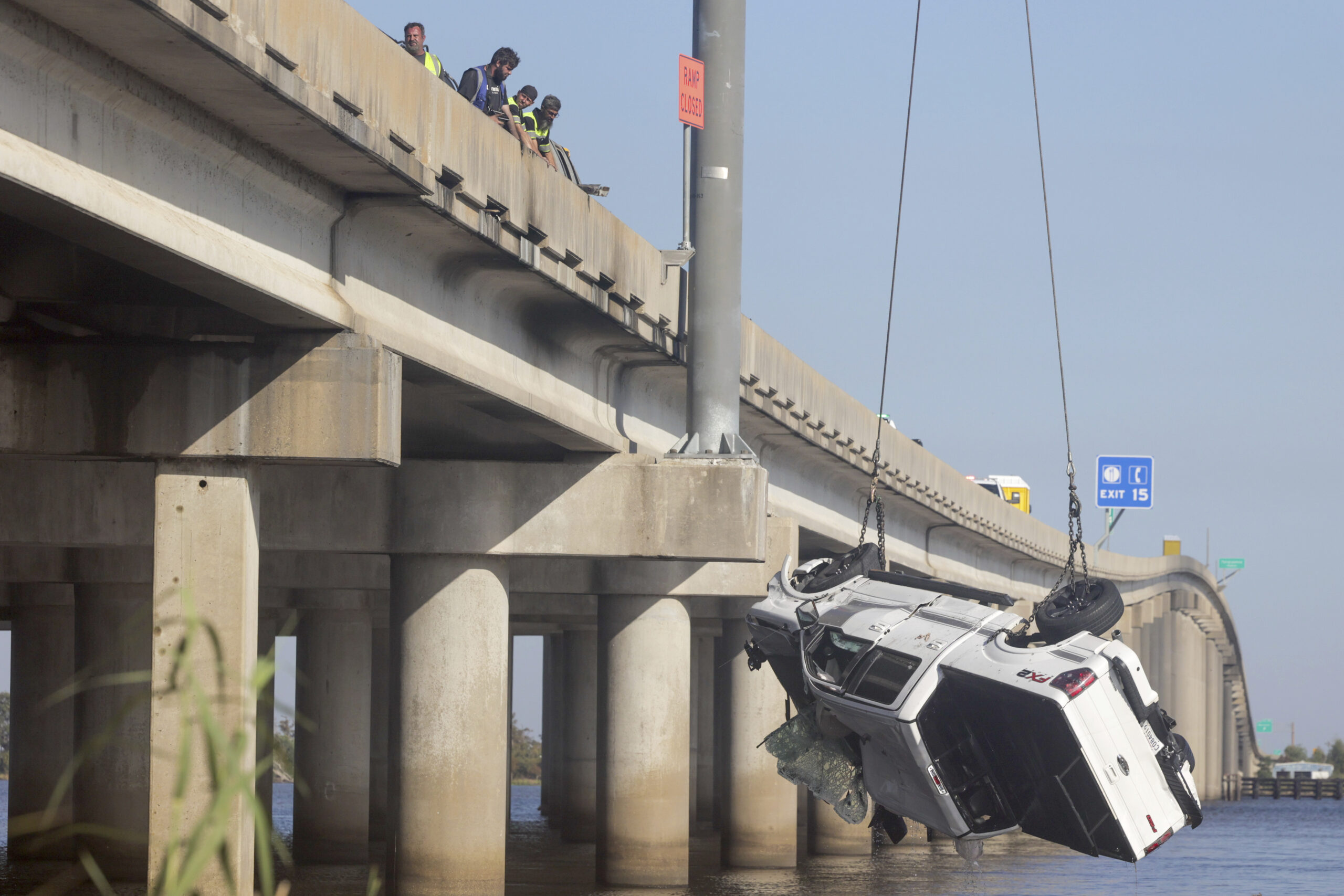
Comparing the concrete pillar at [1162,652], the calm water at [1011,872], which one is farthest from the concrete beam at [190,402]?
the concrete pillar at [1162,652]

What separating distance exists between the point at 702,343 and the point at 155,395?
8.01m

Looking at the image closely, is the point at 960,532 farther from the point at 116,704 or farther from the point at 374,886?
the point at 374,886

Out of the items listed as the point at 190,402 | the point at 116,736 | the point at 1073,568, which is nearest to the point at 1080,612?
the point at 1073,568

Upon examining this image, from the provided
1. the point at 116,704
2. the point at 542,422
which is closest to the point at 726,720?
the point at 116,704

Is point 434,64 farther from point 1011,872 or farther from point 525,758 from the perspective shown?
point 525,758

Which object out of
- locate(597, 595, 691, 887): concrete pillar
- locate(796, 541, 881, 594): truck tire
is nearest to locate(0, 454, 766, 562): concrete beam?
locate(796, 541, 881, 594): truck tire

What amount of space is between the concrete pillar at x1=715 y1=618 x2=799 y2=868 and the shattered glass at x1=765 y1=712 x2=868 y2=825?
11.6m

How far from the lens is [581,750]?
139ft

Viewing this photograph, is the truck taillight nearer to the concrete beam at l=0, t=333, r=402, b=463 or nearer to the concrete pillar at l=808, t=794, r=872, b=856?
the concrete beam at l=0, t=333, r=402, b=463

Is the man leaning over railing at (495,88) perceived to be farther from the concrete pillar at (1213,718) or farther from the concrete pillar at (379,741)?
the concrete pillar at (1213,718)

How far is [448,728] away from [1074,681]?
683 centimetres

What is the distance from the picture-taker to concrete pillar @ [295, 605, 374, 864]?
30.2 m

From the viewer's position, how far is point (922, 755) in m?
16.3

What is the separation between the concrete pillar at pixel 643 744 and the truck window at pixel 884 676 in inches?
295
